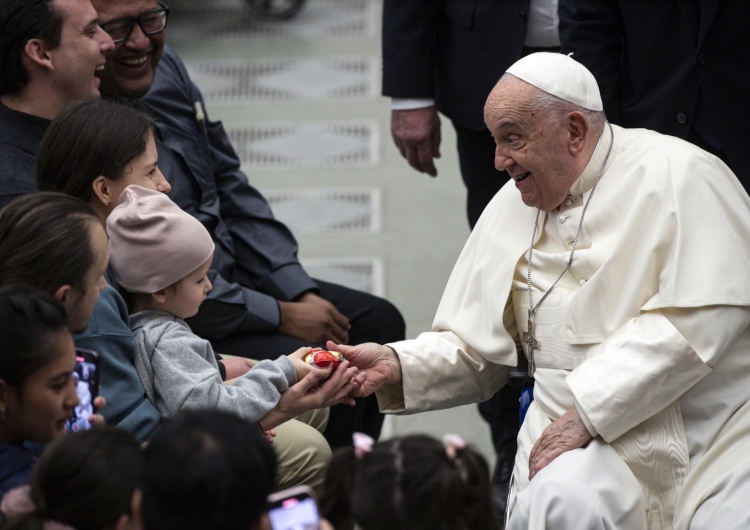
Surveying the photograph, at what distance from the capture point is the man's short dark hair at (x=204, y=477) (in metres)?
2.06

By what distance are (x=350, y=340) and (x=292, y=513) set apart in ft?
6.19

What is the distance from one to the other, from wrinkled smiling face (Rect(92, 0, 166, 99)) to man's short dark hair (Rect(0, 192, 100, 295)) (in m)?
1.24

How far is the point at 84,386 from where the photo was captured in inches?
105

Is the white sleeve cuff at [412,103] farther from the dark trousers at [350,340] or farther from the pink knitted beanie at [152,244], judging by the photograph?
the pink knitted beanie at [152,244]

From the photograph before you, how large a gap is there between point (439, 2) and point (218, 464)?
9.11ft

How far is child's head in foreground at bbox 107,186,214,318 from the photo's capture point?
292 cm

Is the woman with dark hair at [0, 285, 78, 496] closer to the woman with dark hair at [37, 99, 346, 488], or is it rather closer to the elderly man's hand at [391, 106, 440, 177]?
the woman with dark hair at [37, 99, 346, 488]

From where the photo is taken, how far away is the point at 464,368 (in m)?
3.40

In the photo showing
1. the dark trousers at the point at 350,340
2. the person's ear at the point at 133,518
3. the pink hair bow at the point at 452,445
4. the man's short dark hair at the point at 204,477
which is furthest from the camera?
the dark trousers at the point at 350,340

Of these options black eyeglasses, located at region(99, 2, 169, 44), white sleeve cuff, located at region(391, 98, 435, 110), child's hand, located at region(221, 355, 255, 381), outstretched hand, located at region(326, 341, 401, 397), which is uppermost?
black eyeglasses, located at region(99, 2, 169, 44)

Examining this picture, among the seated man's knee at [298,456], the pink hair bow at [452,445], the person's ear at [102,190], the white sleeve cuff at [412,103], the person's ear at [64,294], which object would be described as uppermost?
the person's ear at [102,190]

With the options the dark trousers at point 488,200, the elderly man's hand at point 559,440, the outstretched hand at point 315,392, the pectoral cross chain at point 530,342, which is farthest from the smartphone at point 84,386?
the dark trousers at point 488,200

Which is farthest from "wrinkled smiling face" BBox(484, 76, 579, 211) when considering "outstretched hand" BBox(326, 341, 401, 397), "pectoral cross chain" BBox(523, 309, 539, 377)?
"outstretched hand" BBox(326, 341, 401, 397)

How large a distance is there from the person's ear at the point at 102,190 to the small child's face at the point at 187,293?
0.31 m
